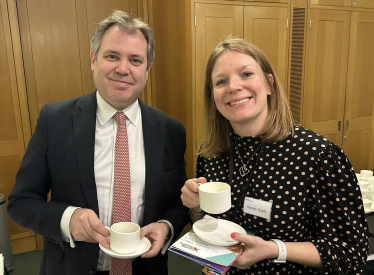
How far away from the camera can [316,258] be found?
3.83 feet

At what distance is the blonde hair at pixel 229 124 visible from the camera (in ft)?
4.30

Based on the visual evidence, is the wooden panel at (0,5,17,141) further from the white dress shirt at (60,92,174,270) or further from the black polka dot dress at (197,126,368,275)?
the black polka dot dress at (197,126,368,275)

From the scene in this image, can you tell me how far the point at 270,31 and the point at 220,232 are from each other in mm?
2636

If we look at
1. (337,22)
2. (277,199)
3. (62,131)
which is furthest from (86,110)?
(337,22)

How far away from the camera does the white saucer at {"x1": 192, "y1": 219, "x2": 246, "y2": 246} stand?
3.64 feet

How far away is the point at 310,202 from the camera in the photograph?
→ 1.21 metres

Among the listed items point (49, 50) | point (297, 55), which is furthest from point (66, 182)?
point (297, 55)

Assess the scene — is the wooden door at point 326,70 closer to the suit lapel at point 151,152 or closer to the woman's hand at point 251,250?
the suit lapel at point 151,152

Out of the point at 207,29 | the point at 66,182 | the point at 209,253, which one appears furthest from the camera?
the point at 207,29

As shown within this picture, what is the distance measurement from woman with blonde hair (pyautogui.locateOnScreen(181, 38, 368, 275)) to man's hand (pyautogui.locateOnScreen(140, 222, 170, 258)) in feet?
0.54

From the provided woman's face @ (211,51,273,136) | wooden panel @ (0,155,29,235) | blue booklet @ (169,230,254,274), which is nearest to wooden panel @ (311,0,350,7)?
woman's face @ (211,51,273,136)

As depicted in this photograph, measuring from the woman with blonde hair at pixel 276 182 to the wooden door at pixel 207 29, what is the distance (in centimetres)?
155

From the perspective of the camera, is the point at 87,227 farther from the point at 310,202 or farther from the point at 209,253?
the point at 310,202

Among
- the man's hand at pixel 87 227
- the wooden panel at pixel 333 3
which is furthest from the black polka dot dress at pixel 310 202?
the wooden panel at pixel 333 3
